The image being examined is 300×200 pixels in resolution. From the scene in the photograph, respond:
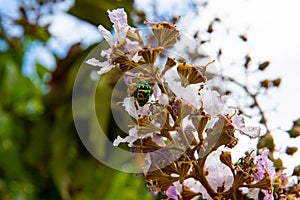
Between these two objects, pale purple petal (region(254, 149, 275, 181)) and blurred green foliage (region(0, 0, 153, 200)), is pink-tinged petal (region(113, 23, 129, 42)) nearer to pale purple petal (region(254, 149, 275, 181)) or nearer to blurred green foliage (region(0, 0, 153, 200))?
pale purple petal (region(254, 149, 275, 181))

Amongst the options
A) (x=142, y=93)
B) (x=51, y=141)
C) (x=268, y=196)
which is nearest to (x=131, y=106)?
(x=142, y=93)

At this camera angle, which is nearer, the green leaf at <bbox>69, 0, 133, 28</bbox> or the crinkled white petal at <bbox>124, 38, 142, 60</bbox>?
the crinkled white petal at <bbox>124, 38, 142, 60</bbox>

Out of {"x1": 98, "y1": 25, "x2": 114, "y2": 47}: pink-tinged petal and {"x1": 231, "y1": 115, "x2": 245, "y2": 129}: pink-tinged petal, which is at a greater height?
{"x1": 98, "y1": 25, "x2": 114, "y2": 47}: pink-tinged petal

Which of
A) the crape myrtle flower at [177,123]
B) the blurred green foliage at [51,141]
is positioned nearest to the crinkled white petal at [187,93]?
the crape myrtle flower at [177,123]

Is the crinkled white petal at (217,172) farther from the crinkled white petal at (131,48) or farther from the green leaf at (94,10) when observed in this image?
the green leaf at (94,10)

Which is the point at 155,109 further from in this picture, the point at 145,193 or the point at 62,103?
the point at 145,193

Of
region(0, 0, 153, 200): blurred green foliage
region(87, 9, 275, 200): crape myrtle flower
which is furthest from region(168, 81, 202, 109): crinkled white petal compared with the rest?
region(0, 0, 153, 200): blurred green foliage

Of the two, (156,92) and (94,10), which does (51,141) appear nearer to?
(94,10)
